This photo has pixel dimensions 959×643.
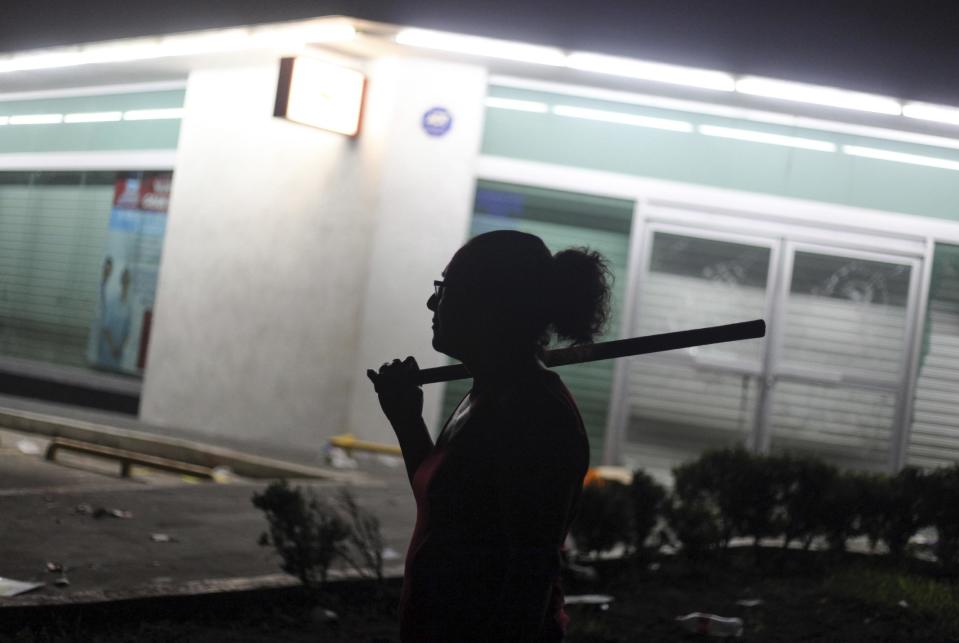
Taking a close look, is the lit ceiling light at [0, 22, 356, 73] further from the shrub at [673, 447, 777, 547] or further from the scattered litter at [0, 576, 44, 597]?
the scattered litter at [0, 576, 44, 597]

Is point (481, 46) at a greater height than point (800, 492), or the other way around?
point (481, 46)

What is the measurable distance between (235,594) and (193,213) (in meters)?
9.86

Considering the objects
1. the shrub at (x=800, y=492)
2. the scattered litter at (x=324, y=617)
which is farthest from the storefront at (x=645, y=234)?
the scattered litter at (x=324, y=617)

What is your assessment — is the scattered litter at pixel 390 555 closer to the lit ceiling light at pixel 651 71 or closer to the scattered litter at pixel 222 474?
the scattered litter at pixel 222 474

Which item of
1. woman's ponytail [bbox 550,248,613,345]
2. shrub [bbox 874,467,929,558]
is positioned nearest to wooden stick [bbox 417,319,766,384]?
woman's ponytail [bbox 550,248,613,345]

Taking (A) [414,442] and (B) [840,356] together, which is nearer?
(A) [414,442]

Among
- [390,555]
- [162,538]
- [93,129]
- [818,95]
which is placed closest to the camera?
[390,555]

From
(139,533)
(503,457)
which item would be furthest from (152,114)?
(503,457)

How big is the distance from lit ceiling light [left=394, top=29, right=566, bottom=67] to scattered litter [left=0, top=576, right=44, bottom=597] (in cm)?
776

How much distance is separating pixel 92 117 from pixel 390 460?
24.9 feet

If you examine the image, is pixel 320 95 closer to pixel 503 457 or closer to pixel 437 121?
pixel 437 121

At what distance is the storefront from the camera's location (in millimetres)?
12312

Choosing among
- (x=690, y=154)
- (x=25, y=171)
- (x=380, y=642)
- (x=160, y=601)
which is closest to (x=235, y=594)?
(x=160, y=601)

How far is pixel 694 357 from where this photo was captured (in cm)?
1252
